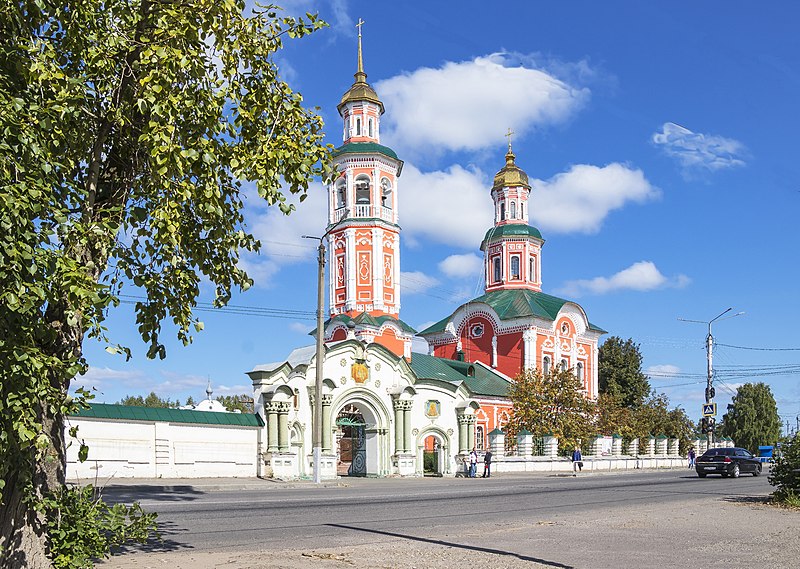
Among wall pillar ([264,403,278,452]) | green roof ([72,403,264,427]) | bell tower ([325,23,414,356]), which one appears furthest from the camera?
bell tower ([325,23,414,356])

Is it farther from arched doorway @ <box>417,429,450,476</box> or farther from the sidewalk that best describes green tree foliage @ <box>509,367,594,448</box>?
the sidewalk

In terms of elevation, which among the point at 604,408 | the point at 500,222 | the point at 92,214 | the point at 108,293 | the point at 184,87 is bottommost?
the point at 604,408

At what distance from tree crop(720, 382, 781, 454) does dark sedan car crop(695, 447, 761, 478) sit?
4740cm

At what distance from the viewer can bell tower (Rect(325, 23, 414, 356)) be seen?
47562 millimetres

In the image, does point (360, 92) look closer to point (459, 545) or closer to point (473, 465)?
point (473, 465)

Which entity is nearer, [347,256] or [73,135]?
[73,135]

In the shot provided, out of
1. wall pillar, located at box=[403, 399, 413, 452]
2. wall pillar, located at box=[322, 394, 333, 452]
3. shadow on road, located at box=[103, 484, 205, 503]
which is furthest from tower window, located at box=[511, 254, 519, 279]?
shadow on road, located at box=[103, 484, 205, 503]

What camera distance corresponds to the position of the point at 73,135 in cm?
724

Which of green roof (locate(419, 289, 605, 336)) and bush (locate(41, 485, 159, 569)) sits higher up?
green roof (locate(419, 289, 605, 336))

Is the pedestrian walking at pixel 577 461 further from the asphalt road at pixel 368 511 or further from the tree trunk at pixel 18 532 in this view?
the tree trunk at pixel 18 532

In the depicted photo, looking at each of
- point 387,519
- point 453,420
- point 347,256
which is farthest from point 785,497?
point 347,256

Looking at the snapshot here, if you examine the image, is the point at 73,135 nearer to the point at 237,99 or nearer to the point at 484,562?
the point at 237,99

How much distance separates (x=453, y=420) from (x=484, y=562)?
97.6 feet

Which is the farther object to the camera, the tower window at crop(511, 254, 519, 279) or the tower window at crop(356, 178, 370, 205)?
the tower window at crop(511, 254, 519, 279)
